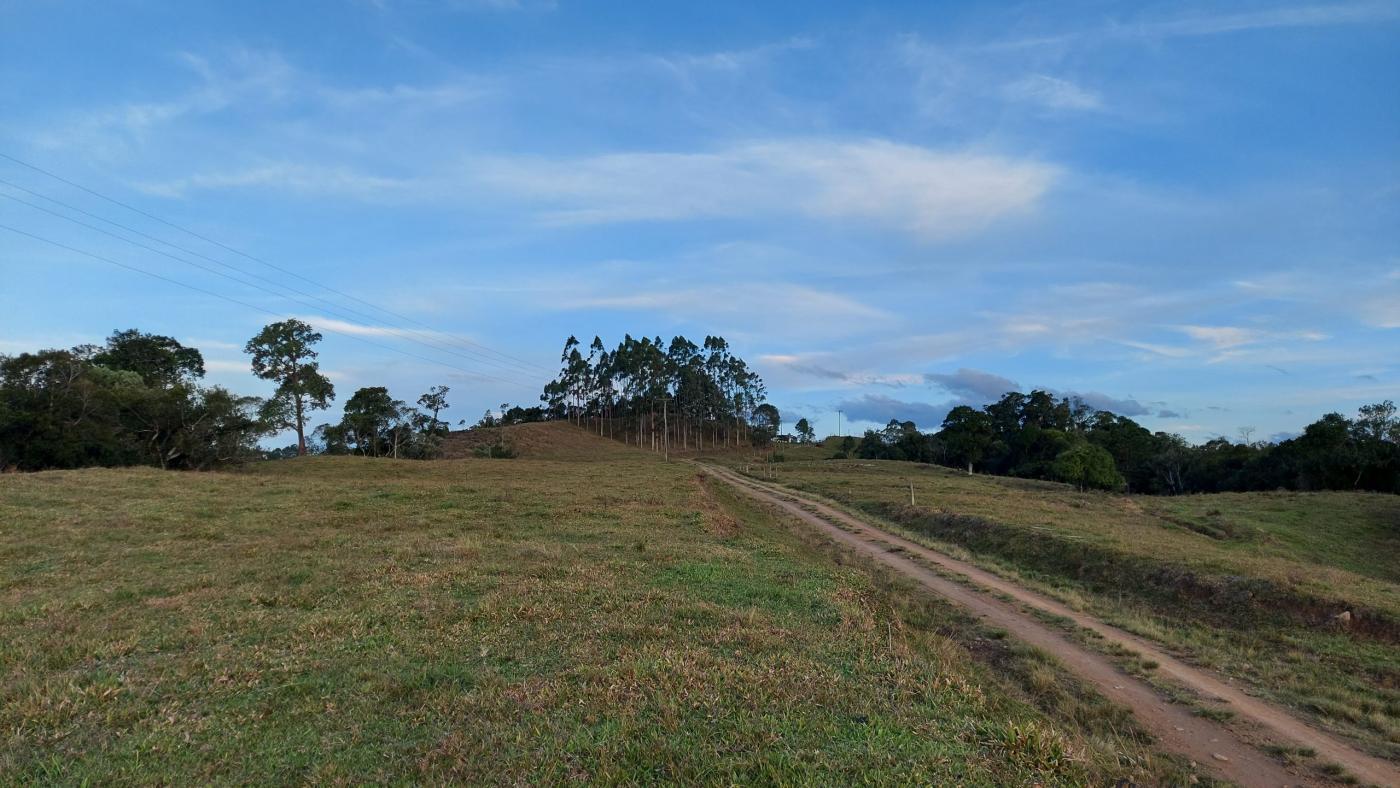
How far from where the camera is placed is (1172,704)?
9.84 meters

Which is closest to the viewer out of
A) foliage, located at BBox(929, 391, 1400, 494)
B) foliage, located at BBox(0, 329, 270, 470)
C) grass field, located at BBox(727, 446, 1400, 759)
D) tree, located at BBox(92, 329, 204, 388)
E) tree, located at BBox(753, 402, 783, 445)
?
grass field, located at BBox(727, 446, 1400, 759)

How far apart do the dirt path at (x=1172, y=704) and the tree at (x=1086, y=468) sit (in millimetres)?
42203

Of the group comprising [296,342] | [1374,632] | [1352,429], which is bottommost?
[1374,632]

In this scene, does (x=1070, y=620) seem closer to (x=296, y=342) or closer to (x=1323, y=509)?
(x=1323, y=509)

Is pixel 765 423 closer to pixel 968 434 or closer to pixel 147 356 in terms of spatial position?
pixel 968 434

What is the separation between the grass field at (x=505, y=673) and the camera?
5.69 m

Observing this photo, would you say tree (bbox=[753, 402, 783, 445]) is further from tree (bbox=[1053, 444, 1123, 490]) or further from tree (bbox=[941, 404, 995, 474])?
tree (bbox=[1053, 444, 1123, 490])

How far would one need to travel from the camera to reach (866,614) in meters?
11.9

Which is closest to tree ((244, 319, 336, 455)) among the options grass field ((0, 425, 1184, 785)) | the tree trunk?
the tree trunk

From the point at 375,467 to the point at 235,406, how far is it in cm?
1090

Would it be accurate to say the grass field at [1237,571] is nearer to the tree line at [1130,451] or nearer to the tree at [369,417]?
the tree line at [1130,451]

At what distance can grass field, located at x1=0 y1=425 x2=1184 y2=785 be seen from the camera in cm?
569

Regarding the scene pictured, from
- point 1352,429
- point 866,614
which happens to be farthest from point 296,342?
point 1352,429

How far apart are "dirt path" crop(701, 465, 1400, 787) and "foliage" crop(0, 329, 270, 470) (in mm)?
50075
